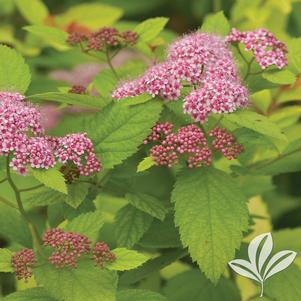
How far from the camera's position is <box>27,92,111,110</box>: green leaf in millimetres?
1639

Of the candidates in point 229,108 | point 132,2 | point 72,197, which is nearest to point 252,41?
point 229,108

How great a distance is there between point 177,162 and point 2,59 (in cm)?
51

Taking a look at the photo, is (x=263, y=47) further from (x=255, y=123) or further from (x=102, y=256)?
(x=102, y=256)

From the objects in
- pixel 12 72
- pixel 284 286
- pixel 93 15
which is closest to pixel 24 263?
pixel 12 72

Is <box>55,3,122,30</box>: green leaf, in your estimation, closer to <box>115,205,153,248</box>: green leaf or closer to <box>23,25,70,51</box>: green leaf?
<box>23,25,70,51</box>: green leaf

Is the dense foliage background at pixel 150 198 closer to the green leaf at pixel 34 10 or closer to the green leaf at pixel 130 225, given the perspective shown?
the green leaf at pixel 130 225

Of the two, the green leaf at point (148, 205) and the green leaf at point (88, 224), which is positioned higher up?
the green leaf at point (148, 205)

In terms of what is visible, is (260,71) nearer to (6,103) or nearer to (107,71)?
(107,71)

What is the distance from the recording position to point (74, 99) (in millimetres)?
1690

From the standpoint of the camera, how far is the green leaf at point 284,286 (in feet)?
5.78

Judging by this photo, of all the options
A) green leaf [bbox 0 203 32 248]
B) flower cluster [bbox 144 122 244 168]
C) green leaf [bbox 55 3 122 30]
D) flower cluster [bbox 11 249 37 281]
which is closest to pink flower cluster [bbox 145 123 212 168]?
flower cluster [bbox 144 122 244 168]

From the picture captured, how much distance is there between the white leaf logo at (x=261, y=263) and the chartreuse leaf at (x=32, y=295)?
1.27 feet

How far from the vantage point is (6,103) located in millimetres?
1604

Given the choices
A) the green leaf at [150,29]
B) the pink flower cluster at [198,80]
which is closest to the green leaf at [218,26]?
the green leaf at [150,29]
